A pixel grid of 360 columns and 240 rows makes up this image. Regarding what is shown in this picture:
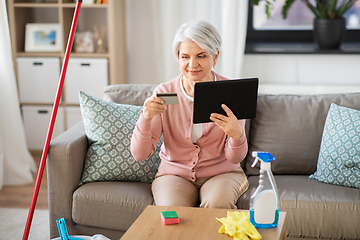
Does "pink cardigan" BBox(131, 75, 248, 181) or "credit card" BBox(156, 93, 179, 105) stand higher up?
"credit card" BBox(156, 93, 179, 105)

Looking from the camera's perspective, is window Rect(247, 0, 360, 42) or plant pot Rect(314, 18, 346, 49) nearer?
plant pot Rect(314, 18, 346, 49)

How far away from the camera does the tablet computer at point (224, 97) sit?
152 centimetres

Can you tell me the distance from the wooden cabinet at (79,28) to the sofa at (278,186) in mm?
1014

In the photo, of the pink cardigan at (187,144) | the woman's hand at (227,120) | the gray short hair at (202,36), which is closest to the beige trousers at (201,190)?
the pink cardigan at (187,144)

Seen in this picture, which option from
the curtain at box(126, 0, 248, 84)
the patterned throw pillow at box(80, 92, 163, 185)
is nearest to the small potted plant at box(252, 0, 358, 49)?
the curtain at box(126, 0, 248, 84)

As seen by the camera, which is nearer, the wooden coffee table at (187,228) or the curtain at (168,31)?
the wooden coffee table at (187,228)

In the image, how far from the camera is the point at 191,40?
168cm

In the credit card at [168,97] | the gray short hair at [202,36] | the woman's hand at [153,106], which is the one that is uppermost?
the gray short hair at [202,36]

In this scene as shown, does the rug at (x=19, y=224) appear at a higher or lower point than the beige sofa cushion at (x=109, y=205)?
lower

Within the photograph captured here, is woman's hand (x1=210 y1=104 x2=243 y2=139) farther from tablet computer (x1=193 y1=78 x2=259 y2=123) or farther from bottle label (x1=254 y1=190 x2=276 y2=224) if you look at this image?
bottle label (x1=254 y1=190 x2=276 y2=224)

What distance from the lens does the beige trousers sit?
1.65 metres

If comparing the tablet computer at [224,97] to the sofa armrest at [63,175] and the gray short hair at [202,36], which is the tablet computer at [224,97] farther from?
the sofa armrest at [63,175]

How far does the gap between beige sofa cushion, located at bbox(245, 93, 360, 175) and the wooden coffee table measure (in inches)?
27.9

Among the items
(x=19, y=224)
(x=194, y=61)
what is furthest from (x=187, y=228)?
(x=19, y=224)
